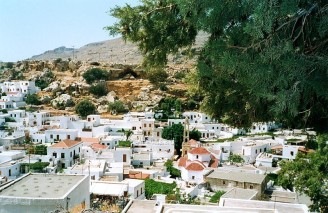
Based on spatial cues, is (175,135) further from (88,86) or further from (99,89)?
(88,86)

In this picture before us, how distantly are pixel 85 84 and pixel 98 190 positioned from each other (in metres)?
32.6

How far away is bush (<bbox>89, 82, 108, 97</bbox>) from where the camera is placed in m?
44.1

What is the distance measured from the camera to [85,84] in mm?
46062

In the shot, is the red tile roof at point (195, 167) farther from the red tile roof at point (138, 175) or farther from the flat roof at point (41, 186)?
the flat roof at point (41, 186)

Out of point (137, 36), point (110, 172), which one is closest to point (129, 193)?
point (110, 172)

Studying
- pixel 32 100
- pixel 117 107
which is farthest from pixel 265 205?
pixel 32 100

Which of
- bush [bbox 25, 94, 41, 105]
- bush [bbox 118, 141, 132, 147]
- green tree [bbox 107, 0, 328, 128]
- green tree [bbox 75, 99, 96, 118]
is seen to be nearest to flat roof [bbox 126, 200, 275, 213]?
green tree [bbox 107, 0, 328, 128]

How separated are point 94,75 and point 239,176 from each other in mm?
30192

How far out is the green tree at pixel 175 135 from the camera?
1163 inches

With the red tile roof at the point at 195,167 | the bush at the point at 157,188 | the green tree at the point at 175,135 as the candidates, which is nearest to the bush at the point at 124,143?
the green tree at the point at 175,135

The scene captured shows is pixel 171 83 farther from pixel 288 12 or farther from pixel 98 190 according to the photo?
pixel 288 12

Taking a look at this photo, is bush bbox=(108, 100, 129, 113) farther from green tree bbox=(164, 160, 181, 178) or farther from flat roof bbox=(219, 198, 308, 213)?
flat roof bbox=(219, 198, 308, 213)

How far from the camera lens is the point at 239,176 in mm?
20078

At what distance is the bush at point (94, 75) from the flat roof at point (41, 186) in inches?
1510
